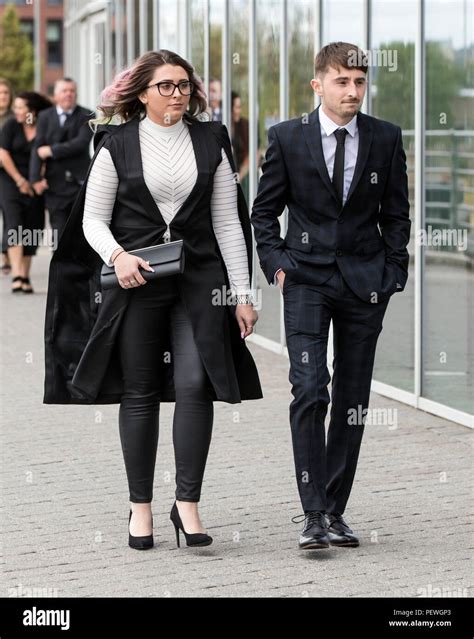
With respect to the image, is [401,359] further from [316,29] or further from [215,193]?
[215,193]

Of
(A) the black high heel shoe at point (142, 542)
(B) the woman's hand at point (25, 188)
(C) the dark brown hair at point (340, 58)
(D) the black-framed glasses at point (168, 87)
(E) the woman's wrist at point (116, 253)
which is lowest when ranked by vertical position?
(A) the black high heel shoe at point (142, 542)

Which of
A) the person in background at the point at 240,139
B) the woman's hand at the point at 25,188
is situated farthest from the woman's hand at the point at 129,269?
the woman's hand at the point at 25,188

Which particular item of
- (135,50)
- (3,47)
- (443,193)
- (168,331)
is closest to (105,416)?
(443,193)

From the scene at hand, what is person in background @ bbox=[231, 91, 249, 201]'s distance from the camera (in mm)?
13344

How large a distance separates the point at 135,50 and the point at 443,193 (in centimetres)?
1222

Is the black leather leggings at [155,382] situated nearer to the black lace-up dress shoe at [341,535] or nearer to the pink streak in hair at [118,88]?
the black lace-up dress shoe at [341,535]

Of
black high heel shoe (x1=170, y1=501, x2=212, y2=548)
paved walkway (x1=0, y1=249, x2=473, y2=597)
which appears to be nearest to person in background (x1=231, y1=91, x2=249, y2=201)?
paved walkway (x1=0, y1=249, x2=473, y2=597)

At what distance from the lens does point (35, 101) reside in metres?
16.4

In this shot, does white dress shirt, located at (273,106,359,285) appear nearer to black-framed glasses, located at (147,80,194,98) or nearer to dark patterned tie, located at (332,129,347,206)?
dark patterned tie, located at (332,129,347,206)

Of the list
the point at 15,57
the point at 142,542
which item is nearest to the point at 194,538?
the point at 142,542

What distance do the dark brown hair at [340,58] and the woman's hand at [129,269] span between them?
95cm

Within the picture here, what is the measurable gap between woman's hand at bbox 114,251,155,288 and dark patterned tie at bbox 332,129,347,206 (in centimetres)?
75

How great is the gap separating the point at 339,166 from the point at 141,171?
73cm

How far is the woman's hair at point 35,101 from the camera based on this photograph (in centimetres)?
1634
